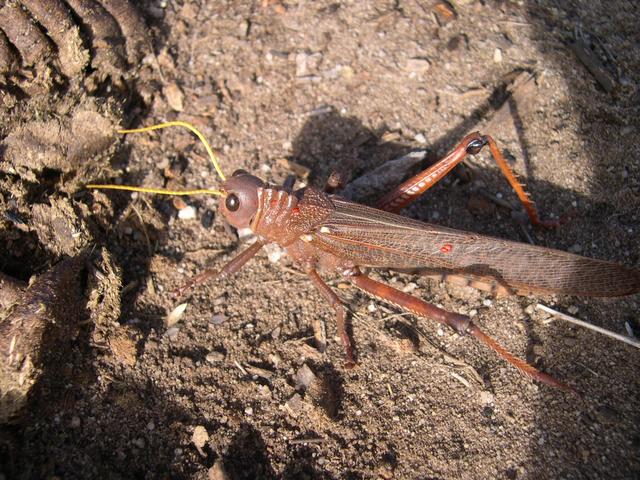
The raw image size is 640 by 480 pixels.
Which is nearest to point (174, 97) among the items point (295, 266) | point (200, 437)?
point (295, 266)

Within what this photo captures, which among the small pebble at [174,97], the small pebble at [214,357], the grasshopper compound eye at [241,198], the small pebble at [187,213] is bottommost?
the small pebble at [214,357]

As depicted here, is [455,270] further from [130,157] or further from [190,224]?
[130,157]

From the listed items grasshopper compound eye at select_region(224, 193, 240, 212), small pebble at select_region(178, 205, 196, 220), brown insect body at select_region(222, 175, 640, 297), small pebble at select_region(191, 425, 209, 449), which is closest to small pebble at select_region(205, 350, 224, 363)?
small pebble at select_region(191, 425, 209, 449)

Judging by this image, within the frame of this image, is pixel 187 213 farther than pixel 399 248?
Yes

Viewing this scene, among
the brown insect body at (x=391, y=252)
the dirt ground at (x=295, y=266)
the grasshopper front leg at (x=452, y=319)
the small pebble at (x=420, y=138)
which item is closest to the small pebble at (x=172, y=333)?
the dirt ground at (x=295, y=266)

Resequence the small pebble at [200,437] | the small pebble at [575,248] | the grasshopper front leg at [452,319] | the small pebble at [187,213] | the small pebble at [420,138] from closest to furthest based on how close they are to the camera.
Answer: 1. the small pebble at [200,437]
2. the grasshopper front leg at [452,319]
3. the small pebble at [575,248]
4. the small pebble at [187,213]
5. the small pebble at [420,138]

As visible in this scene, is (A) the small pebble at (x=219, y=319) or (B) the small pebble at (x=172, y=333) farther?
(A) the small pebble at (x=219, y=319)

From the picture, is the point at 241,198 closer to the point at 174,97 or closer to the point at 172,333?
the point at 172,333

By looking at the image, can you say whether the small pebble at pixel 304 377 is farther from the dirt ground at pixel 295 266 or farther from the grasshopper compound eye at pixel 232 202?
the grasshopper compound eye at pixel 232 202

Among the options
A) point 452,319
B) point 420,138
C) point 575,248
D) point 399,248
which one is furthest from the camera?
point 420,138
